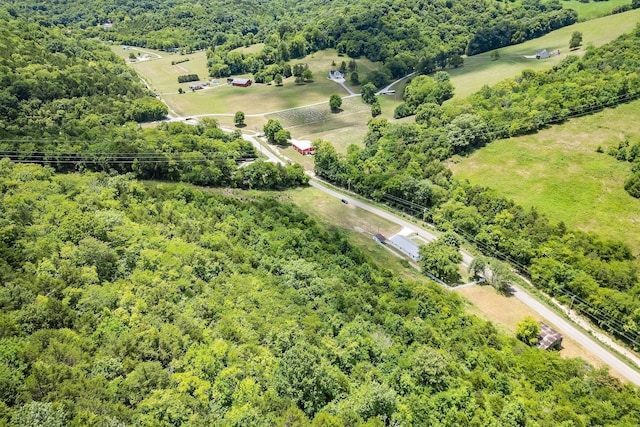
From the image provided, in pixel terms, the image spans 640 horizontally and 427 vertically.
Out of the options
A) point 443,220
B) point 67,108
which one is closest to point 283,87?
point 67,108

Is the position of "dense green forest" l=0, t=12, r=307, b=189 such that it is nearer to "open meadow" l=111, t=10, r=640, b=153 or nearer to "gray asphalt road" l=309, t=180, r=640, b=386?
"open meadow" l=111, t=10, r=640, b=153

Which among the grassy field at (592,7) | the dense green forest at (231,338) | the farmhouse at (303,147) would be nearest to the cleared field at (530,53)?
the grassy field at (592,7)

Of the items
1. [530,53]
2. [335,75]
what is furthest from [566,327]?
[530,53]

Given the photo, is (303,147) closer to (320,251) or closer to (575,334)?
(320,251)

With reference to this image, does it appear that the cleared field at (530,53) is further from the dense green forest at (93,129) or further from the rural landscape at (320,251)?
the dense green forest at (93,129)

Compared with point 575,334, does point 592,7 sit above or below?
above

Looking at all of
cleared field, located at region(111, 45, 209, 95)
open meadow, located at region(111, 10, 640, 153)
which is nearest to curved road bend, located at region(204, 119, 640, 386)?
open meadow, located at region(111, 10, 640, 153)
